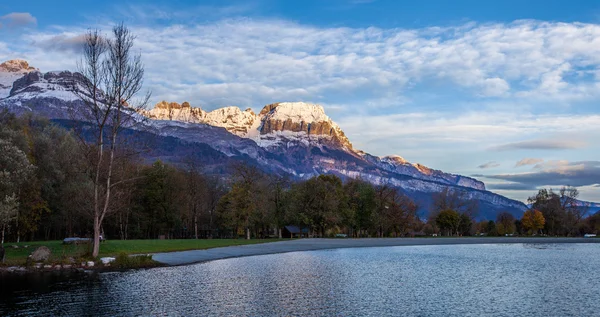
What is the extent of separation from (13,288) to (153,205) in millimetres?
67481

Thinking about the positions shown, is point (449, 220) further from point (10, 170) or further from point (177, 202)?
point (10, 170)

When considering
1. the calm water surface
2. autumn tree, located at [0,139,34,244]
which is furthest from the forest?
the calm water surface

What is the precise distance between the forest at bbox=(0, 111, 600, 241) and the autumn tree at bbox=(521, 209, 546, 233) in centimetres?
32

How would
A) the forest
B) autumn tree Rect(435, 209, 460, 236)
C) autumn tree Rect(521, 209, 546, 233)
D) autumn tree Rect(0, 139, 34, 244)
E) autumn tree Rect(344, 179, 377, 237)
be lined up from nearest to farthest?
autumn tree Rect(0, 139, 34, 244) < the forest < autumn tree Rect(344, 179, 377, 237) < autumn tree Rect(435, 209, 460, 236) < autumn tree Rect(521, 209, 546, 233)

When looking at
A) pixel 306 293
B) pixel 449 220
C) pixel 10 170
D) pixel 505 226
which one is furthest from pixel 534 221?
pixel 10 170

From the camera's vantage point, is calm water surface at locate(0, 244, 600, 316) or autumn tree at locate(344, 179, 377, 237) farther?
autumn tree at locate(344, 179, 377, 237)

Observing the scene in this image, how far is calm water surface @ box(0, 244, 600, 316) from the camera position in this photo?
23.1 m

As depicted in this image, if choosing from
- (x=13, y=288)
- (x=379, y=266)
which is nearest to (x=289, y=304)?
(x=13, y=288)

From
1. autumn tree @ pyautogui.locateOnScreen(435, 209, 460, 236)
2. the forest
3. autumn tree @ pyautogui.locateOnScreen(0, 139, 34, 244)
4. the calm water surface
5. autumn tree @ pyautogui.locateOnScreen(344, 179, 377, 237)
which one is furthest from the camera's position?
autumn tree @ pyautogui.locateOnScreen(435, 209, 460, 236)

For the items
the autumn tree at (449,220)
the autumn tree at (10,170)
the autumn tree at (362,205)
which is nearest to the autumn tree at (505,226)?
the autumn tree at (449,220)

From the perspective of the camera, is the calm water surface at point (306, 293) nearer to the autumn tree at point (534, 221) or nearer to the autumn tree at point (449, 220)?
the autumn tree at point (449, 220)

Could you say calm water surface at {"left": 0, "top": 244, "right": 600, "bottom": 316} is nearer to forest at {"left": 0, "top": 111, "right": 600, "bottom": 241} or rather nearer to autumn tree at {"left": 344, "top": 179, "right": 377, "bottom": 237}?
forest at {"left": 0, "top": 111, "right": 600, "bottom": 241}

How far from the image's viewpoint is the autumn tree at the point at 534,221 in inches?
5984

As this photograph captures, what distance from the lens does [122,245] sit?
54375mm
